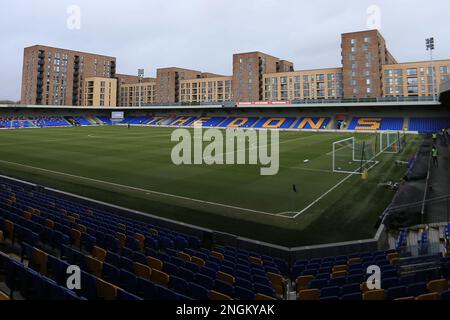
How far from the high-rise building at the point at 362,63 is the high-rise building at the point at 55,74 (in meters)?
108

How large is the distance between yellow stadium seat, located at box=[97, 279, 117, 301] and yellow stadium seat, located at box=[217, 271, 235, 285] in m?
2.57

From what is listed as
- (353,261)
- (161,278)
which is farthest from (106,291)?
(353,261)

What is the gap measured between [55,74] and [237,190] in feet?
449

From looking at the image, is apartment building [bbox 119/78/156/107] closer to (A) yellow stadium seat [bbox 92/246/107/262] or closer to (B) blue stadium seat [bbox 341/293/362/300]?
(A) yellow stadium seat [bbox 92/246/107/262]

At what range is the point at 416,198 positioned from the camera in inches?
720

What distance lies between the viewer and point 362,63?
89438 millimetres

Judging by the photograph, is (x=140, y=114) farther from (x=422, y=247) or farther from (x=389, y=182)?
(x=422, y=247)

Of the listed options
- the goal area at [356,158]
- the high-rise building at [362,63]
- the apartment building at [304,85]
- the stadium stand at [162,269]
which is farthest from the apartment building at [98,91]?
the stadium stand at [162,269]

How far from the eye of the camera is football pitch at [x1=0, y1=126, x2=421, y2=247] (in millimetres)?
14758

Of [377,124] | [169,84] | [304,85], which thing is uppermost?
[169,84]

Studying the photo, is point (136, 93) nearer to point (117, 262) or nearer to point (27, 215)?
point (27, 215)

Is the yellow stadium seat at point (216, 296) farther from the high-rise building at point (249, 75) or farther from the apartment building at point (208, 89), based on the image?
the apartment building at point (208, 89)

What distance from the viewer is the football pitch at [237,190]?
1476cm

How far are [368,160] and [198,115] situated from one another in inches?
2907
